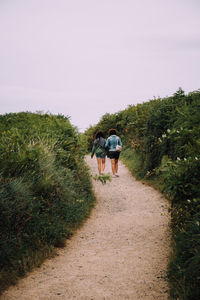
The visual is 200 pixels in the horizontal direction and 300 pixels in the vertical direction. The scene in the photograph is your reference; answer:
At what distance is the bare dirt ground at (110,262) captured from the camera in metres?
4.67

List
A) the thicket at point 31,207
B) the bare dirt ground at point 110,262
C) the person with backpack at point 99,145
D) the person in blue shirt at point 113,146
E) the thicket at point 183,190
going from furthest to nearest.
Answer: the person with backpack at point 99,145 → the person in blue shirt at point 113,146 → the thicket at point 31,207 → the bare dirt ground at point 110,262 → the thicket at point 183,190

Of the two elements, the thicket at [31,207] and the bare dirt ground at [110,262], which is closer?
the bare dirt ground at [110,262]

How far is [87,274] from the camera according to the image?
5273 mm

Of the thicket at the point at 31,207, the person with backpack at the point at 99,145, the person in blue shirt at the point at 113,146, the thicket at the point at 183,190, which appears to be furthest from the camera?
the person with backpack at the point at 99,145

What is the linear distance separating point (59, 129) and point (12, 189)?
462 cm

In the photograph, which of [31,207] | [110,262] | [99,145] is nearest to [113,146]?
[99,145]

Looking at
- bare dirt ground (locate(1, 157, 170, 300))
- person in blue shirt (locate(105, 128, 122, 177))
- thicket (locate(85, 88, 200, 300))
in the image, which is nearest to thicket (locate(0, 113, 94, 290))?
bare dirt ground (locate(1, 157, 170, 300))

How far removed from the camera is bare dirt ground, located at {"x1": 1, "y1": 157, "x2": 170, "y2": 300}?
4672 mm

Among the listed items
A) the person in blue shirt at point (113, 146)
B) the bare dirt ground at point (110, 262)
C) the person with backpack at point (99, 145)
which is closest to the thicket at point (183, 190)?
the bare dirt ground at point (110, 262)

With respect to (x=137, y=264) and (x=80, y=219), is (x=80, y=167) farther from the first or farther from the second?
(x=137, y=264)

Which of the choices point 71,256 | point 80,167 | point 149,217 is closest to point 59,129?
point 80,167

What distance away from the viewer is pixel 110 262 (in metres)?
5.73

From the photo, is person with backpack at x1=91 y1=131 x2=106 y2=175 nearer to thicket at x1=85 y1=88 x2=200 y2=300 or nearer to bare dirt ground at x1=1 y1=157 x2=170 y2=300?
thicket at x1=85 y1=88 x2=200 y2=300

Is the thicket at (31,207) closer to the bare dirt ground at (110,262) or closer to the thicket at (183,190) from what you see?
the bare dirt ground at (110,262)
